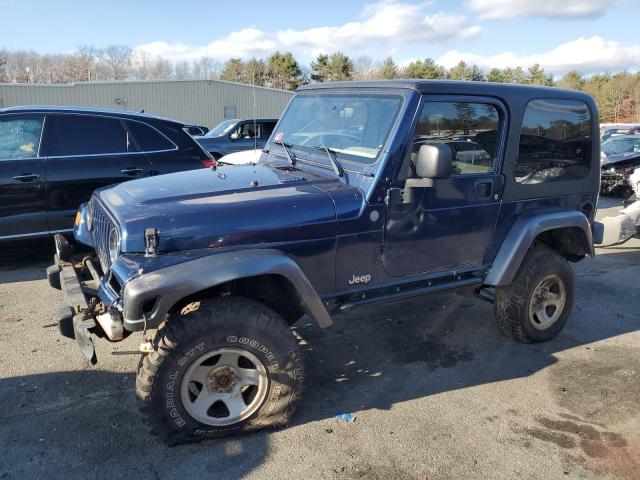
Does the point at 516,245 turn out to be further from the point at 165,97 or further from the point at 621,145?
the point at 165,97

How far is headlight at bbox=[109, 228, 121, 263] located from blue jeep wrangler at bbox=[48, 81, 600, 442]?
0.03 metres

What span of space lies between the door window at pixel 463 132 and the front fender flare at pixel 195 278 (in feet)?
3.58

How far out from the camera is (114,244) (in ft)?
9.71

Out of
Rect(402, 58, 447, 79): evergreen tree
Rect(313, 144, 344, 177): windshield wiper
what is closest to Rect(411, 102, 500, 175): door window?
Rect(313, 144, 344, 177): windshield wiper

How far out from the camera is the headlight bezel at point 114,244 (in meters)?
2.81

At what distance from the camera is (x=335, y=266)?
124 inches

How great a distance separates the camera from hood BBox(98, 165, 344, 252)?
9.08ft

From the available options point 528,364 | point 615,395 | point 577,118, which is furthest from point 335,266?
point 577,118

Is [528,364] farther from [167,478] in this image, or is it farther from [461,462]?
[167,478]

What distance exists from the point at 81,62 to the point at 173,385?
67.4 m

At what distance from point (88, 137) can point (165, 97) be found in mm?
26390

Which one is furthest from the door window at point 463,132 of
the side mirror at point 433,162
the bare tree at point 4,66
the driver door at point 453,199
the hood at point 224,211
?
the bare tree at point 4,66

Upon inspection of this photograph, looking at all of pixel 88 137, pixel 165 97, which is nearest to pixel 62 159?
pixel 88 137

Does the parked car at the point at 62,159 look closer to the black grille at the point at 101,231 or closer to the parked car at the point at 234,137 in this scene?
the black grille at the point at 101,231
